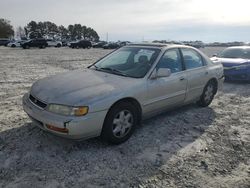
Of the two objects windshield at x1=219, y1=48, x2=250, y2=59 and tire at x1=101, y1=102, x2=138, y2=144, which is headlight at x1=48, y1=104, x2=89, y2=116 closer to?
tire at x1=101, y1=102, x2=138, y2=144

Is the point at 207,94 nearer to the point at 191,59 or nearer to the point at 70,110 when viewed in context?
the point at 191,59

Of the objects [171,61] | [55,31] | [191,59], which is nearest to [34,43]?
[191,59]

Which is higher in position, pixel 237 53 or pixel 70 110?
pixel 237 53

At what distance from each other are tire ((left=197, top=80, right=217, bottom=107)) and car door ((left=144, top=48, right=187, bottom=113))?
3.31 ft

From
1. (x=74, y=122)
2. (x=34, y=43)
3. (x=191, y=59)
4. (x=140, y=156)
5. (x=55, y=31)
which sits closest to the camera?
(x=74, y=122)

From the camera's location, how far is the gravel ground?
334cm

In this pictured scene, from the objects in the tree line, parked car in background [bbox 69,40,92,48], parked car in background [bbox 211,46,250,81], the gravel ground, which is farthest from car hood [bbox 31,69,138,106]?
the tree line

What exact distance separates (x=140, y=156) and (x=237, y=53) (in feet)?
27.4

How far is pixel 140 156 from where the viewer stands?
12.9 feet

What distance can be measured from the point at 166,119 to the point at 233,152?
1.58 metres

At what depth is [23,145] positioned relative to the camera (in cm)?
411

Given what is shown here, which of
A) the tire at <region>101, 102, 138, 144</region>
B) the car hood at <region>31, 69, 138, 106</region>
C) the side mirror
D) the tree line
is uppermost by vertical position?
the tree line

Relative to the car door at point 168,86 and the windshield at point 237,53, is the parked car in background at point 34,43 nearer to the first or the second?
the windshield at point 237,53

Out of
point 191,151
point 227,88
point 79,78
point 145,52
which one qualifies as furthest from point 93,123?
point 227,88
